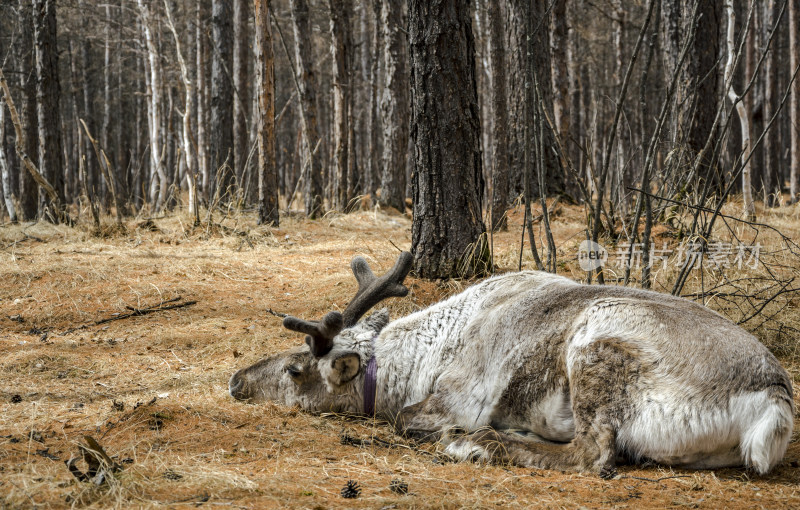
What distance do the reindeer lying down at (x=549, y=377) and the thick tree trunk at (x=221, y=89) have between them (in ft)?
31.4

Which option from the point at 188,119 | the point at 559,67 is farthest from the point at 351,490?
the point at 559,67

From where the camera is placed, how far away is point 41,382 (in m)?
4.55

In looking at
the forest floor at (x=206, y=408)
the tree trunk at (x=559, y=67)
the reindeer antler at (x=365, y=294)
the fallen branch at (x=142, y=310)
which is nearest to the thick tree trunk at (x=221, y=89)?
the forest floor at (x=206, y=408)

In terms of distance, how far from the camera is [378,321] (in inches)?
178

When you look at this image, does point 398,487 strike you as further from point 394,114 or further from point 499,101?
point 394,114

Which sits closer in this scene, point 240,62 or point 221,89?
point 221,89

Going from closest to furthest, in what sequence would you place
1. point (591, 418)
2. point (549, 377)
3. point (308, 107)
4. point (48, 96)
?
1. point (591, 418)
2. point (549, 377)
3. point (308, 107)
4. point (48, 96)

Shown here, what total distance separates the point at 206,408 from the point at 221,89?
10.9m

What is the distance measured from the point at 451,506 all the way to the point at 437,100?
408 cm

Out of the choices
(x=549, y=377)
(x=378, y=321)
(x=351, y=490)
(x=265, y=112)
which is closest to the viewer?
(x=351, y=490)

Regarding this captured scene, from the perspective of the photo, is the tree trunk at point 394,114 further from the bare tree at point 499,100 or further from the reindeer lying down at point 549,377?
A: the reindeer lying down at point 549,377

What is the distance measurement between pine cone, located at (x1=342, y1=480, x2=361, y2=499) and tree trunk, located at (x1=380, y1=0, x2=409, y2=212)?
1021 cm

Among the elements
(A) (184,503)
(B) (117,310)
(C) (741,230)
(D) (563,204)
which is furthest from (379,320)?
(D) (563,204)

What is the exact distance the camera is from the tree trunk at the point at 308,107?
11.7 metres
